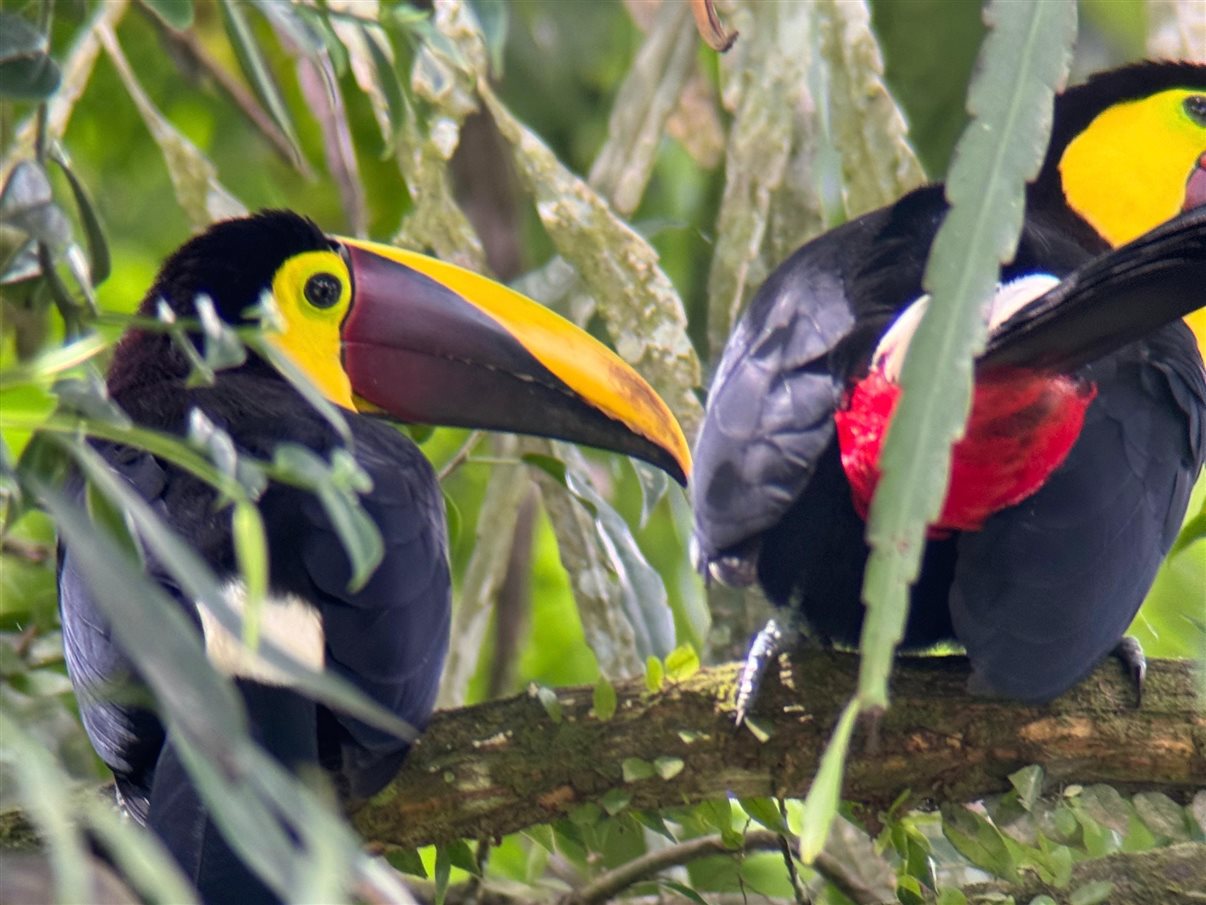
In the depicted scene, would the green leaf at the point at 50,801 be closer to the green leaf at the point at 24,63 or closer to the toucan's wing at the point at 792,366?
the green leaf at the point at 24,63

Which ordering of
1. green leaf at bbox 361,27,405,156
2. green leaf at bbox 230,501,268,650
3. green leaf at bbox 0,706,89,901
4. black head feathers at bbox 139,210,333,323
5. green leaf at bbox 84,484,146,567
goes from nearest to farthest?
green leaf at bbox 0,706,89,901 → green leaf at bbox 230,501,268,650 → green leaf at bbox 84,484,146,567 → green leaf at bbox 361,27,405,156 → black head feathers at bbox 139,210,333,323

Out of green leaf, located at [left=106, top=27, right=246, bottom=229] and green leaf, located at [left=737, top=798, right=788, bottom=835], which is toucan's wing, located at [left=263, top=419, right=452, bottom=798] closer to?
green leaf, located at [left=737, top=798, right=788, bottom=835]

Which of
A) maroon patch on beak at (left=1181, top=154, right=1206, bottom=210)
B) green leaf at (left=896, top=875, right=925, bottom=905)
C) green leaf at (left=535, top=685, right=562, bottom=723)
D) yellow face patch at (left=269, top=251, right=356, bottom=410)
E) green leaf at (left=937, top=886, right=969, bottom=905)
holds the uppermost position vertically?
maroon patch on beak at (left=1181, top=154, right=1206, bottom=210)

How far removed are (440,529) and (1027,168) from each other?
3.02 feet

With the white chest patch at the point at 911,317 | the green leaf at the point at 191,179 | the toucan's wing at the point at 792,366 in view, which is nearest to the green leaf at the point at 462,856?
the toucan's wing at the point at 792,366

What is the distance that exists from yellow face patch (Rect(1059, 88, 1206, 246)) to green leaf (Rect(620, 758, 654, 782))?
0.94 metres

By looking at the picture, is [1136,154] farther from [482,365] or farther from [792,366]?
[482,365]

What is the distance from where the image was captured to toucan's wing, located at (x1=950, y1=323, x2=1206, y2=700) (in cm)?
145

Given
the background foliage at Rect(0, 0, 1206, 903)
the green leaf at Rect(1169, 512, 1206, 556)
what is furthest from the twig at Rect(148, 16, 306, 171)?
the green leaf at Rect(1169, 512, 1206, 556)

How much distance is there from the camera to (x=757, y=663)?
151 cm

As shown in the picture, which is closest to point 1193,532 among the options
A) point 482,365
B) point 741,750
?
point 741,750

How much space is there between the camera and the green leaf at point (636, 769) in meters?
1.46

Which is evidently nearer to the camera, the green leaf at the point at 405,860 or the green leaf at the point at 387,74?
the green leaf at the point at 405,860

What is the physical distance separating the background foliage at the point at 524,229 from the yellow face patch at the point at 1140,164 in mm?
108
